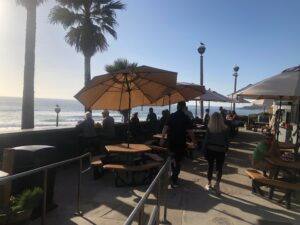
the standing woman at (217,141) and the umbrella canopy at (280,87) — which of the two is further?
the standing woman at (217,141)

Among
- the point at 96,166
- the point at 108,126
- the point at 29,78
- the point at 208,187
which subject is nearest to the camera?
the point at 208,187

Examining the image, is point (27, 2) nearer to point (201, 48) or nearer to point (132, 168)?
point (201, 48)

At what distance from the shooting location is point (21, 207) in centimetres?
502

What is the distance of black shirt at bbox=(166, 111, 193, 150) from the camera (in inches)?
296

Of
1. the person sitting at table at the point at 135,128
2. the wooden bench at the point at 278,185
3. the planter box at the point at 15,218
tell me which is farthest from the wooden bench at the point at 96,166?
the person sitting at table at the point at 135,128

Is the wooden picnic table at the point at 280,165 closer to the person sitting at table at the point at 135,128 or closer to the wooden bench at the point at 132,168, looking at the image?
the wooden bench at the point at 132,168

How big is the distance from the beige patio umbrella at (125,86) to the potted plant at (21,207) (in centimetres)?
309

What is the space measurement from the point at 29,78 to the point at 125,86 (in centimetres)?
747

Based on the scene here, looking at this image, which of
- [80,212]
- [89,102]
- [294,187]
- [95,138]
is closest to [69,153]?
[95,138]

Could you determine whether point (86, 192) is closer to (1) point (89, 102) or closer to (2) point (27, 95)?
(1) point (89, 102)

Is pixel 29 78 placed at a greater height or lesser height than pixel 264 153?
greater

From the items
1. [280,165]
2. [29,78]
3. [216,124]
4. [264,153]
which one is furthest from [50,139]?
[29,78]

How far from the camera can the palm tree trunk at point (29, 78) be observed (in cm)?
1491

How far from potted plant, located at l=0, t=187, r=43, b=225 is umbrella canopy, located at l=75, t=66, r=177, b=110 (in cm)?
309
